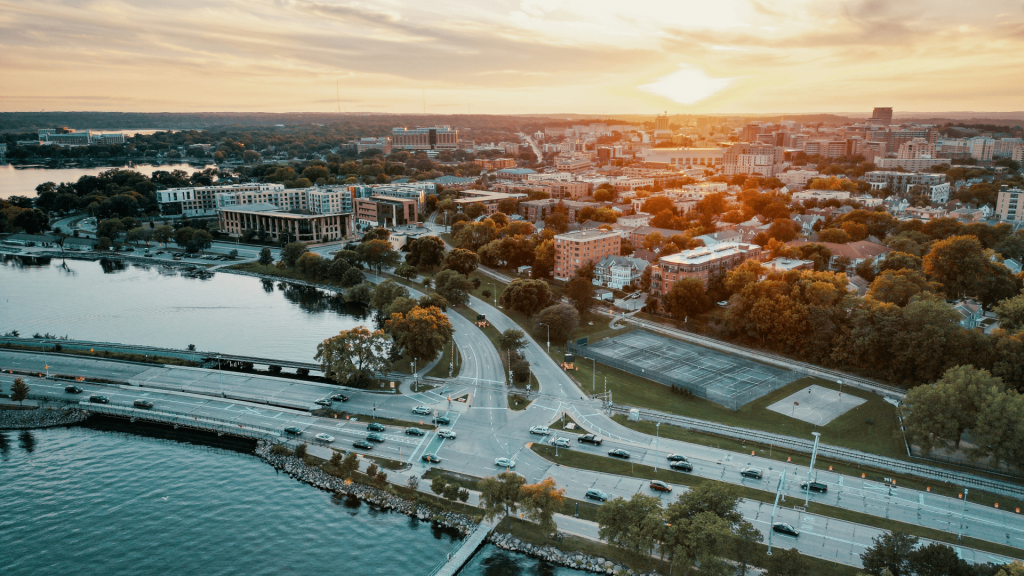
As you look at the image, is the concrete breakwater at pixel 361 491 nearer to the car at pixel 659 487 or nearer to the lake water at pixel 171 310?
the car at pixel 659 487

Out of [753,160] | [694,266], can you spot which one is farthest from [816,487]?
[753,160]

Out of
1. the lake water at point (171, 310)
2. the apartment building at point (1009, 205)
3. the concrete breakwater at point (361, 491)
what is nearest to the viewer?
the concrete breakwater at point (361, 491)

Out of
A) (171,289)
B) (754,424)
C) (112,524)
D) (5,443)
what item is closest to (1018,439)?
(754,424)

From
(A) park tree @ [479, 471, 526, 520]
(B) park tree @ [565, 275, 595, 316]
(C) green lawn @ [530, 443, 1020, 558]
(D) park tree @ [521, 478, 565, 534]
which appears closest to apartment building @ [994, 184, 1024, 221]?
(B) park tree @ [565, 275, 595, 316]

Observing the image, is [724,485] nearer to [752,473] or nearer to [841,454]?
[752,473]

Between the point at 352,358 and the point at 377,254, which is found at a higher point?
the point at 377,254

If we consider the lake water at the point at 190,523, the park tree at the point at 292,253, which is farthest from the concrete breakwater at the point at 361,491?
the park tree at the point at 292,253
